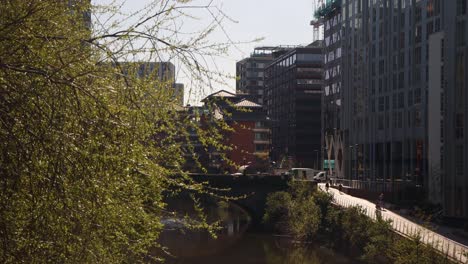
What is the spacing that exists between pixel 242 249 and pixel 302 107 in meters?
115

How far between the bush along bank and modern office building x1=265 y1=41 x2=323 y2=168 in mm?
93454

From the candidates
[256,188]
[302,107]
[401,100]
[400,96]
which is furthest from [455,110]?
[302,107]

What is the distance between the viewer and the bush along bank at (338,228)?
33.4 metres

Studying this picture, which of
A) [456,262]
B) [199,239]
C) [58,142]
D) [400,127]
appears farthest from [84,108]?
[400,127]

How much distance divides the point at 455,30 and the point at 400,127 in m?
32.0

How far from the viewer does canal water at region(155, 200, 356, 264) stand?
50.7m

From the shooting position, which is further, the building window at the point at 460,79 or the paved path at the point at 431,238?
the building window at the point at 460,79

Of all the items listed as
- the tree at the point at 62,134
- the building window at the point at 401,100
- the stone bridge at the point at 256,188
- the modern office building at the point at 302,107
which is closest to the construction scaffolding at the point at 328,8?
the modern office building at the point at 302,107

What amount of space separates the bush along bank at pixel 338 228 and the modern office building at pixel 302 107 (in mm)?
93454

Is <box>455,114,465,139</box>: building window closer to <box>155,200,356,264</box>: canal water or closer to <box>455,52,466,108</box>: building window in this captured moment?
<box>455,52,466,108</box>: building window

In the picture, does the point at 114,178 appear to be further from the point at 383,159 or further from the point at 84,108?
the point at 383,159

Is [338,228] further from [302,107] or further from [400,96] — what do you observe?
[302,107]

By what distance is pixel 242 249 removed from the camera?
58.2 metres

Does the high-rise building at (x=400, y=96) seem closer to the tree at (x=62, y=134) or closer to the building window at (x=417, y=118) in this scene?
the building window at (x=417, y=118)
